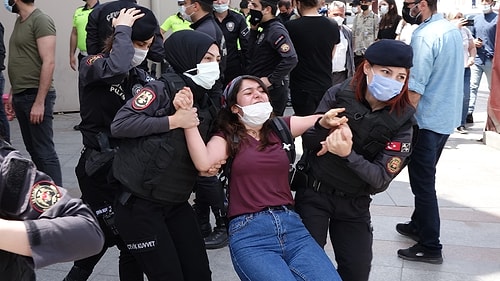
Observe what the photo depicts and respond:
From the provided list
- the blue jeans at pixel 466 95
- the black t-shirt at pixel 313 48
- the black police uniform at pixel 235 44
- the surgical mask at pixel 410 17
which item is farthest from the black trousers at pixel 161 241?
the blue jeans at pixel 466 95

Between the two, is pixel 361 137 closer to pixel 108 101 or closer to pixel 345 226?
pixel 345 226

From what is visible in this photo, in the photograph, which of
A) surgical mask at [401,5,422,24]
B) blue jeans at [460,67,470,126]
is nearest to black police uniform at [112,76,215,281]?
surgical mask at [401,5,422,24]

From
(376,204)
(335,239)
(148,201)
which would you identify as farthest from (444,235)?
(148,201)

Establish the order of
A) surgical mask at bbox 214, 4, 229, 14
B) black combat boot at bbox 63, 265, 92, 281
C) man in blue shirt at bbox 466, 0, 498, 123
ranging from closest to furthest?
black combat boot at bbox 63, 265, 92, 281
surgical mask at bbox 214, 4, 229, 14
man in blue shirt at bbox 466, 0, 498, 123

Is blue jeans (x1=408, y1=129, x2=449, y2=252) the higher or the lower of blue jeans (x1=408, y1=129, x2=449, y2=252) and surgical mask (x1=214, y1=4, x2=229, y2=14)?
the lower

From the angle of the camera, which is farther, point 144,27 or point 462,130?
point 462,130

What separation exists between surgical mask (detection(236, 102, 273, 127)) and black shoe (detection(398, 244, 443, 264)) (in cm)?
181

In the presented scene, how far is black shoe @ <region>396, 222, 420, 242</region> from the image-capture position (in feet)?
14.2

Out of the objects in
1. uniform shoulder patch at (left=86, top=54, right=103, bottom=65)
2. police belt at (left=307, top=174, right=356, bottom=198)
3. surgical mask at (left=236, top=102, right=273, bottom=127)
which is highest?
uniform shoulder patch at (left=86, top=54, right=103, bottom=65)

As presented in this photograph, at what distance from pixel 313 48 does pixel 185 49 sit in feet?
9.14

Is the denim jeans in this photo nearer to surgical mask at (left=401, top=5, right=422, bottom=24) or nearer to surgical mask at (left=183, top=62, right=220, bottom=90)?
surgical mask at (left=401, top=5, right=422, bottom=24)

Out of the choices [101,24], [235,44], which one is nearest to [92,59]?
[101,24]

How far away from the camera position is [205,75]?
2654 millimetres

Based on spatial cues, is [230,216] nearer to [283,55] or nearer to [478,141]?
[283,55]
